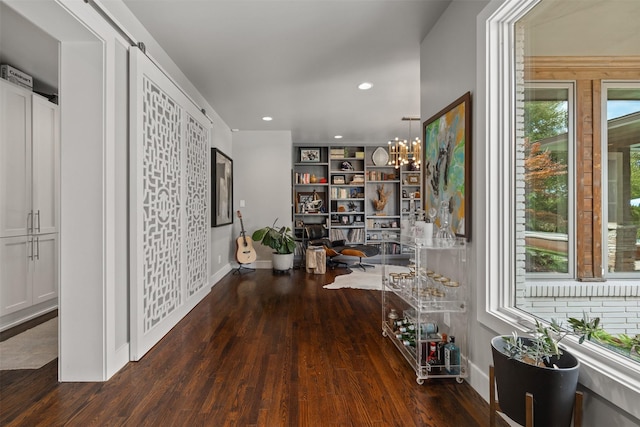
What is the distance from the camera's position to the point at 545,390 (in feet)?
3.76

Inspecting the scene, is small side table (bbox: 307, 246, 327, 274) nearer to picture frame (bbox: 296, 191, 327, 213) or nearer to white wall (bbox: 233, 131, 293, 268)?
white wall (bbox: 233, 131, 293, 268)

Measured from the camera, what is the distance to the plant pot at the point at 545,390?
1.13 metres

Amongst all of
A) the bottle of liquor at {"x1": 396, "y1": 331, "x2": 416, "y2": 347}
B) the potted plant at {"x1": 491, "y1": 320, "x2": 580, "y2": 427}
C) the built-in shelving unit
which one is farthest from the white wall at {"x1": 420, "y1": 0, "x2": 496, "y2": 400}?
the built-in shelving unit

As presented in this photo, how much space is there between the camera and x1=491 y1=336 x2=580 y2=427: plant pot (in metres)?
1.13

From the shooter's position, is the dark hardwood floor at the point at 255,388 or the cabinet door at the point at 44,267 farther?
the cabinet door at the point at 44,267

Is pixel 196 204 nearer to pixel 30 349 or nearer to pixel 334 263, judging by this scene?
pixel 30 349

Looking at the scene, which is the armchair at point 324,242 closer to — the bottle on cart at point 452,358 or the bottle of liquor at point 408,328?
the bottle of liquor at point 408,328

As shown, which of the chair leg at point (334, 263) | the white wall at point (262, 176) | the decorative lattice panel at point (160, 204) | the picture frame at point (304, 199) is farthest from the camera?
the picture frame at point (304, 199)

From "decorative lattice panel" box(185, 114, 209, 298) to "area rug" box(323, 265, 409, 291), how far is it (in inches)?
72.5

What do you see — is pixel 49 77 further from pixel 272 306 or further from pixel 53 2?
pixel 272 306

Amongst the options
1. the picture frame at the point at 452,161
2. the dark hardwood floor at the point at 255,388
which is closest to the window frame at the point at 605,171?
the picture frame at the point at 452,161

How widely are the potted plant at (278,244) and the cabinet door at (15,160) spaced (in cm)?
311

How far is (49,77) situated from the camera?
133 inches

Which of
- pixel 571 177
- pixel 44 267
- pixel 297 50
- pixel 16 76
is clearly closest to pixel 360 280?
pixel 297 50
